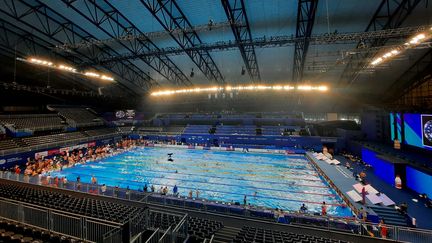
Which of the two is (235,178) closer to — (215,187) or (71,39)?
(215,187)

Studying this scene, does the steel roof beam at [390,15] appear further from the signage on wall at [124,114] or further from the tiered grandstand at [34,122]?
the signage on wall at [124,114]

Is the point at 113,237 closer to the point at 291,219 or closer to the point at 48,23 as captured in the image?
the point at 291,219

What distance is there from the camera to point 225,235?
7.23 meters

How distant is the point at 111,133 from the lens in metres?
34.7

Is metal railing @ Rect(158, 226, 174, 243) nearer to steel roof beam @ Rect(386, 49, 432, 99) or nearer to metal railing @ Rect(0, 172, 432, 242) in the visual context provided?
metal railing @ Rect(0, 172, 432, 242)

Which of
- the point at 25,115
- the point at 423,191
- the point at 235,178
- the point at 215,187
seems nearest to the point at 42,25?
the point at 25,115

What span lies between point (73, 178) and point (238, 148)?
20767 millimetres

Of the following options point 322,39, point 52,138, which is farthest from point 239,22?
point 52,138

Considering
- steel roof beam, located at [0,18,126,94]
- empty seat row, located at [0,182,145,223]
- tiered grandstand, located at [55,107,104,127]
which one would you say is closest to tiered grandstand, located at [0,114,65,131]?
tiered grandstand, located at [55,107,104,127]

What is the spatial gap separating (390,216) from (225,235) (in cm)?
977

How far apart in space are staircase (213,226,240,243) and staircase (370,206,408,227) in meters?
8.78

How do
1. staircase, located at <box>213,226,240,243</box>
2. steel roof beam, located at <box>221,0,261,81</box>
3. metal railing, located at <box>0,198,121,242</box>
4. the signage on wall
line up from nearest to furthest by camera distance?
metal railing, located at <box>0,198,121,242</box>, staircase, located at <box>213,226,240,243</box>, steel roof beam, located at <box>221,0,261,81</box>, the signage on wall

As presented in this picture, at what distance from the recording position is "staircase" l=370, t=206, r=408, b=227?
33.4 ft

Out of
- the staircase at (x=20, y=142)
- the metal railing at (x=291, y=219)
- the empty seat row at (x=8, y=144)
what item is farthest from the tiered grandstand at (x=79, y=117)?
the metal railing at (x=291, y=219)
